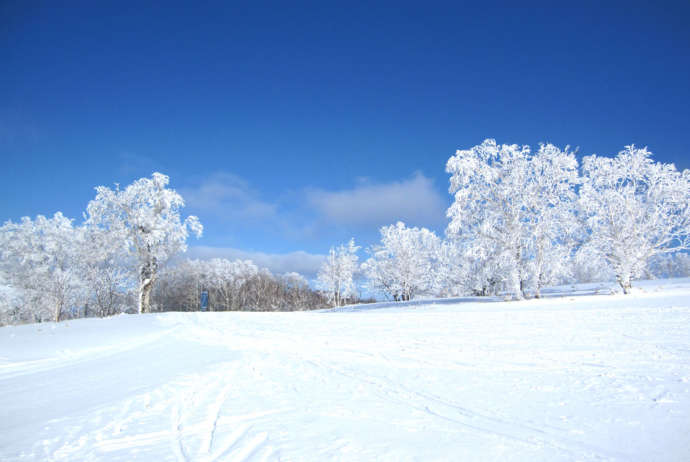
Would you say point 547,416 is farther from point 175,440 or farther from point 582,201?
point 582,201

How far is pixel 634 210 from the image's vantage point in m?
21.4

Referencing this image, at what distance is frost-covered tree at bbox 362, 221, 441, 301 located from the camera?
45812 millimetres

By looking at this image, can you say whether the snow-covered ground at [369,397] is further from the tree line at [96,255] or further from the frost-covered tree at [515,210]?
the tree line at [96,255]

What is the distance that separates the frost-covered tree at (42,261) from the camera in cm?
3362

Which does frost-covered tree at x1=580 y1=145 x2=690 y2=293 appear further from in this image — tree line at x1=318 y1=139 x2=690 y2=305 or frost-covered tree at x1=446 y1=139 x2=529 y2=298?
frost-covered tree at x1=446 y1=139 x2=529 y2=298

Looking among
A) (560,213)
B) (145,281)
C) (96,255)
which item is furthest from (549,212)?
(96,255)

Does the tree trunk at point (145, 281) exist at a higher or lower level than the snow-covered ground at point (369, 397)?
higher

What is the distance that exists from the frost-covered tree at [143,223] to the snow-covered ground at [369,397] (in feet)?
56.6

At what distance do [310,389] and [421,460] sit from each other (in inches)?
119

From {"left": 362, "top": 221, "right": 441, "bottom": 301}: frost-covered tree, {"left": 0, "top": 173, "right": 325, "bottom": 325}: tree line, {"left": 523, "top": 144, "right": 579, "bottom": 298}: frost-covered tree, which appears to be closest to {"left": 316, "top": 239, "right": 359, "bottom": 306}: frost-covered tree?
{"left": 362, "top": 221, "right": 441, "bottom": 301}: frost-covered tree

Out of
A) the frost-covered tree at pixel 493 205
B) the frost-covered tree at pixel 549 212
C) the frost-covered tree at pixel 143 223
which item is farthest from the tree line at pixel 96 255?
the frost-covered tree at pixel 549 212

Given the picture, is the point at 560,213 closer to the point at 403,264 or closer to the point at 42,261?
the point at 403,264

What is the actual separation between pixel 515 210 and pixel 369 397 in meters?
19.9

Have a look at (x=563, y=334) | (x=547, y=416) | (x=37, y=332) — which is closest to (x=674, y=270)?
(x=563, y=334)
